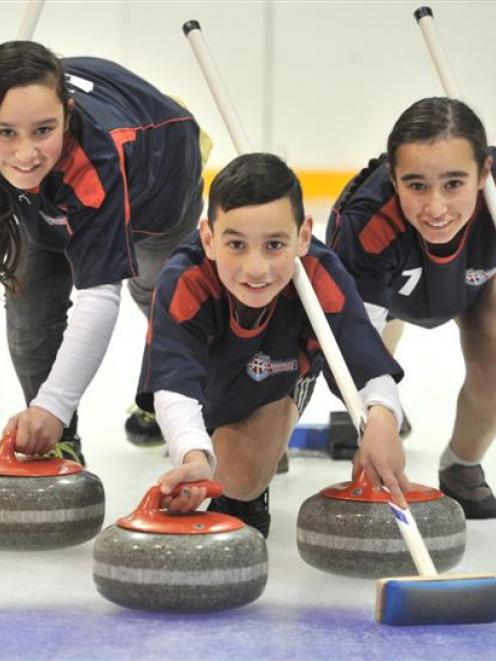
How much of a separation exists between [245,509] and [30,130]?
0.59 m

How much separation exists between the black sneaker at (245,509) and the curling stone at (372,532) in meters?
0.26

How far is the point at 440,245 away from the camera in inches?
75.2

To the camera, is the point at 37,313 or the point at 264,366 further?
the point at 37,313

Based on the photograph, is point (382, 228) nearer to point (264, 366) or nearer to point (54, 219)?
point (264, 366)

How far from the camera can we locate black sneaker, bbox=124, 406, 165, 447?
8.23 ft

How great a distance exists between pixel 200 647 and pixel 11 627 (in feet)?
0.65

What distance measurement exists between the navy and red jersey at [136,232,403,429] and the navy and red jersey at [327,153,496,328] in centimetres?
13

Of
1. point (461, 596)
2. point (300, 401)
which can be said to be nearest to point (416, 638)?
point (461, 596)

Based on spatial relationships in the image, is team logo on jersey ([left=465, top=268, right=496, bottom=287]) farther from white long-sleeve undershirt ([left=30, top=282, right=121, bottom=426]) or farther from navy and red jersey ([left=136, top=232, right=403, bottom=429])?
white long-sleeve undershirt ([left=30, top=282, right=121, bottom=426])

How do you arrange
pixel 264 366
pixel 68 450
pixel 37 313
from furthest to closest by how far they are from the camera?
pixel 37 313 → pixel 68 450 → pixel 264 366

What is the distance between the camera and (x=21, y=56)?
1.73 meters

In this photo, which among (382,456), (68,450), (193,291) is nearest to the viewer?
(382,456)

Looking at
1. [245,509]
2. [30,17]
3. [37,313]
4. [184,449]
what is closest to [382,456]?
[184,449]

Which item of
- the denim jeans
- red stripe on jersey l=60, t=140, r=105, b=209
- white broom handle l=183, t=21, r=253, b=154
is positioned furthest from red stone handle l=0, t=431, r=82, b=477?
white broom handle l=183, t=21, r=253, b=154
